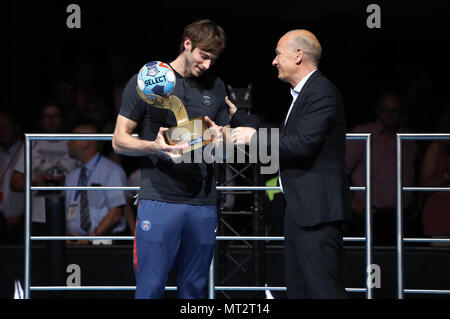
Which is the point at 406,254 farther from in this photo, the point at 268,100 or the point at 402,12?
the point at 402,12

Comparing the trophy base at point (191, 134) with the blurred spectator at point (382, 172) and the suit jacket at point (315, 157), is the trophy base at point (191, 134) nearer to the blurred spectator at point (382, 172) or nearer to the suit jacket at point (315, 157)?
the suit jacket at point (315, 157)

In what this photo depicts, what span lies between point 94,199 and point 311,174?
8.38ft

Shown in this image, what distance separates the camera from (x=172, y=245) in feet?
9.15

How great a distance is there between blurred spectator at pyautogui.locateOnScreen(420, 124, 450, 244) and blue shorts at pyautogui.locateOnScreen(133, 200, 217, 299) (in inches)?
101

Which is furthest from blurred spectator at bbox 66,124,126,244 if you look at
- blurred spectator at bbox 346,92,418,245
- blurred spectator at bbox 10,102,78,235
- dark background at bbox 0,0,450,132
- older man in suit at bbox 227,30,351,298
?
older man in suit at bbox 227,30,351,298

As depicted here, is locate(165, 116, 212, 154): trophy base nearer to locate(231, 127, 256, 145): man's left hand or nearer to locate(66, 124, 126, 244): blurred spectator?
locate(231, 127, 256, 145): man's left hand

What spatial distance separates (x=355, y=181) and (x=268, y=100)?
1.75 metres

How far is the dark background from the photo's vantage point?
6.47m

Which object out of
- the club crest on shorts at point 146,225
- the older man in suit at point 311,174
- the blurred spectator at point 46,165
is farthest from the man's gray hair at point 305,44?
the blurred spectator at point 46,165

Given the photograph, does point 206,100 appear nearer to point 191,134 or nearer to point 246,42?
point 191,134

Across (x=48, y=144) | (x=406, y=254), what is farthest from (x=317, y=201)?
(x=48, y=144)

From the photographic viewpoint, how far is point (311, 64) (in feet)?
9.16

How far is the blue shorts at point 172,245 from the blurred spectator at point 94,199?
83.5 inches
